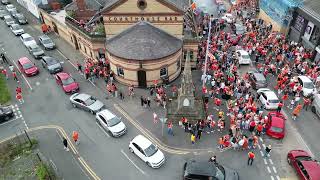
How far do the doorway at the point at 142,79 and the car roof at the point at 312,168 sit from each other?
19.1 metres

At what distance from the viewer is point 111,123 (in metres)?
28.7

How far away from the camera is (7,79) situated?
38219 millimetres

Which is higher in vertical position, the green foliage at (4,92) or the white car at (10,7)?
the white car at (10,7)

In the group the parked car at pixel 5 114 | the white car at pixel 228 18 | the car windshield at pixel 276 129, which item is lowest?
the parked car at pixel 5 114

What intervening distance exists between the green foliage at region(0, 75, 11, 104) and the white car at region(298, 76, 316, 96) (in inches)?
1337

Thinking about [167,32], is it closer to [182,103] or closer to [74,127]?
[182,103]

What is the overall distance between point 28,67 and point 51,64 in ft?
9.42

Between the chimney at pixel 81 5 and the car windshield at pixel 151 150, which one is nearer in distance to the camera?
the car windshield at pixel 151 150

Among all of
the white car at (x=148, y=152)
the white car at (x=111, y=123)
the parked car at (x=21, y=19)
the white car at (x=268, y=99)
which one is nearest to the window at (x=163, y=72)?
the white car at (x=111, y=123)

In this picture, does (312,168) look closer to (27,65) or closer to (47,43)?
(27,65)

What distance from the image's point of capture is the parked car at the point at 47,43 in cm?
4469

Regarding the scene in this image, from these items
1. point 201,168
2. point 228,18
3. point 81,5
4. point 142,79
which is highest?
point 81,5

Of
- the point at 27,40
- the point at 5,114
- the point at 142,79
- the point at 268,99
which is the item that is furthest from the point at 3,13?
the point at 268,99

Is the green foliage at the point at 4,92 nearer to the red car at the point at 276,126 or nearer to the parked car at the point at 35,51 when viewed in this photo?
the parked car at the point at 35,51
